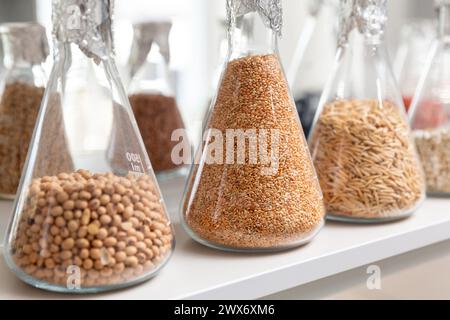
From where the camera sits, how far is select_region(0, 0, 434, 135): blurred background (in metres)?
0.88

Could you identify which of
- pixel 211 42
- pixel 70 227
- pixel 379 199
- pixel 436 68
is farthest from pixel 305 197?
pixel 211 42

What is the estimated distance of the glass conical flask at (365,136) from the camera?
2.05 feet

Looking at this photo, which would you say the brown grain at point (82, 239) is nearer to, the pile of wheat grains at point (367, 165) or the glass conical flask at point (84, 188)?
the glass conical flask at point (84, 188)

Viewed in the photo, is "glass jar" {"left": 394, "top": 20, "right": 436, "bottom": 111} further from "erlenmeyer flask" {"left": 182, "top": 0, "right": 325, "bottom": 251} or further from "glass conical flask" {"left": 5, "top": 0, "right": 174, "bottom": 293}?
"glass conical flask" {"left": 5, "top": 0, "right": 174, "bottom": 293}

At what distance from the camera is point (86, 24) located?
19.3 inches

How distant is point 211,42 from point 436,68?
1.99 ft

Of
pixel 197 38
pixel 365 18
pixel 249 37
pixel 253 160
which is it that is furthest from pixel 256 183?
pixel 197 38

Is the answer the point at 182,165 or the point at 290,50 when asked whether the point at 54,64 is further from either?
the point at 290,50

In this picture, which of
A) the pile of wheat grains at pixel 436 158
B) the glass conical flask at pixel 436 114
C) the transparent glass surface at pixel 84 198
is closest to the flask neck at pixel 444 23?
the glass conical flask at pixel 436 114

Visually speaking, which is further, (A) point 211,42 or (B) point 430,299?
(A) point 211,42

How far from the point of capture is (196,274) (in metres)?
0.51

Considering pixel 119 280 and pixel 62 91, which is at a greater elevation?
pixel 62 91

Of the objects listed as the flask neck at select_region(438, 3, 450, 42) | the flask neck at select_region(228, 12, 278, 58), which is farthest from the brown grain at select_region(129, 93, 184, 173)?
the flask neck at select_region(438, 3, 450, 42)

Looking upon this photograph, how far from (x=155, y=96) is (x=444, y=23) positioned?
40 cm
